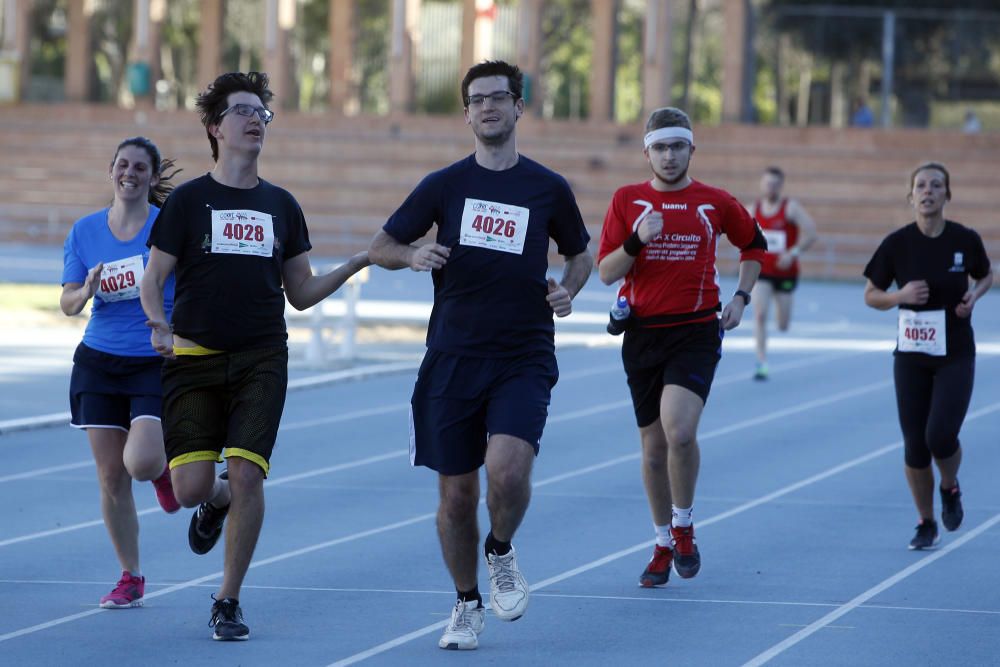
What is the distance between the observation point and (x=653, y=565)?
27.8 ft

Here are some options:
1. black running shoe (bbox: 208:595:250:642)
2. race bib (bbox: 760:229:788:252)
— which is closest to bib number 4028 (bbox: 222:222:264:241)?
black running shoe (bbox: 208:595:250:642)

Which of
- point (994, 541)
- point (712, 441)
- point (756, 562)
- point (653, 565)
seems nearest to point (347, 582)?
point (653, 565)

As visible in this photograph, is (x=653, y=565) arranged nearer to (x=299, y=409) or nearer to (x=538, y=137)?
(x=299, y=409)

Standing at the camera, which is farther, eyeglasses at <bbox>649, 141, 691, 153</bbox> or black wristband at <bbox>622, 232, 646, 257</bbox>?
eyeglasses at <bbox>649, 141, 691, 153</bbox>

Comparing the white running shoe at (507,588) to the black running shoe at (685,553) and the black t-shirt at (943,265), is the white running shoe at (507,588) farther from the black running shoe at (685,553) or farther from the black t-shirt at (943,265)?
the black t-shirt at (943,265)

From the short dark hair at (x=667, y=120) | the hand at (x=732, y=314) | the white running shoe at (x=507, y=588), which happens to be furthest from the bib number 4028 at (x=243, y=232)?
the hand at (x=732, y=314)

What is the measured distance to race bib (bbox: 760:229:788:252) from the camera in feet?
62.2

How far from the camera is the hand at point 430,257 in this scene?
271 inches

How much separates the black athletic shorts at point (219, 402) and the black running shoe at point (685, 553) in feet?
7.14

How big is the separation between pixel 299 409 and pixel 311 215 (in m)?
30.5

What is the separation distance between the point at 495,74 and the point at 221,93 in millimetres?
1141

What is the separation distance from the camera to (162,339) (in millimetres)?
7191

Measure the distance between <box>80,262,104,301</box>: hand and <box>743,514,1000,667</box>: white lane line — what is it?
3.11m

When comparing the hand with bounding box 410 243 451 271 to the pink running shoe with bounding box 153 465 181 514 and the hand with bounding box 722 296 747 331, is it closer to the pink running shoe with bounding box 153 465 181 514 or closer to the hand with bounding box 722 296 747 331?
the pink running shoe with bounding box 153 465 181 514
